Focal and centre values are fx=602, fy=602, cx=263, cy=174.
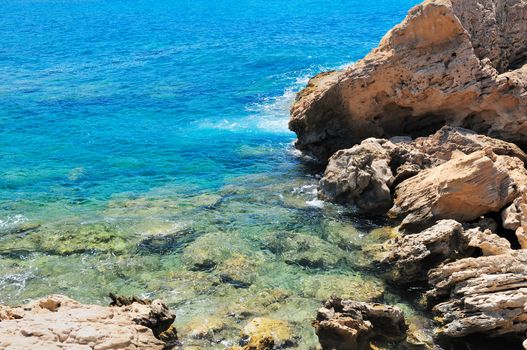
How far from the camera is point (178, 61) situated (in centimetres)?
4350

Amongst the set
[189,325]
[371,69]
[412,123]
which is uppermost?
[371,69]

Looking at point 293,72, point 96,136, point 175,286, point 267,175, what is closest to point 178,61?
point 293,72

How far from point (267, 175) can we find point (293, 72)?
17.4m

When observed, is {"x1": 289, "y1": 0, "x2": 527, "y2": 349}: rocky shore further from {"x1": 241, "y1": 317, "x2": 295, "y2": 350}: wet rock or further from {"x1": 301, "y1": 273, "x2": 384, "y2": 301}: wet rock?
{"x1": 241, "y1": 317, "x2": 295, "y2": 350}: wet rock

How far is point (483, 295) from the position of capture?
1236 centimetres

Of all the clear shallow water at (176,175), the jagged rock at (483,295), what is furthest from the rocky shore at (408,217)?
the clear shallow water at (176,175)

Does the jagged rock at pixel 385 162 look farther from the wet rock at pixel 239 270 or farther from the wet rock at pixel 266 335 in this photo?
the wet rock at pixel 266 335

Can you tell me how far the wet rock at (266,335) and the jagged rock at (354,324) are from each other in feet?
2.37

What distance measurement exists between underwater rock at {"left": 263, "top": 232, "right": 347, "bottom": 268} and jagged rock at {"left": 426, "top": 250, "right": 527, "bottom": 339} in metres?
3.25

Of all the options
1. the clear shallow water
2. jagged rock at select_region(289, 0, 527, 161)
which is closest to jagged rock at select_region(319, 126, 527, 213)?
the clear shallow water

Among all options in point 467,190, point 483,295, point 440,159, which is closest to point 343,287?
point 483,295

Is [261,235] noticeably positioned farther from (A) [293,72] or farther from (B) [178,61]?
(B) [178,61]

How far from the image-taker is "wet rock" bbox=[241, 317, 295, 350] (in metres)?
12.2

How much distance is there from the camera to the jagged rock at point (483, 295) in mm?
11977
